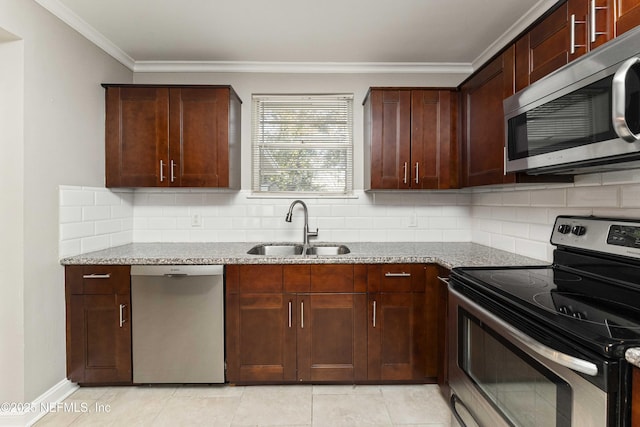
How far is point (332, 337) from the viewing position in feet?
7.32

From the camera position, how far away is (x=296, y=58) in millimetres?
2760

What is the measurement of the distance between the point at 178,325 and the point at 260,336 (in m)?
0.53

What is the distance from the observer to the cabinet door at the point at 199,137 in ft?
8.31

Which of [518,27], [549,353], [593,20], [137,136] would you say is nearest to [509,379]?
[549,353]

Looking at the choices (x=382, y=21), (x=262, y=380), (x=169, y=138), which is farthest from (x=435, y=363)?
(x=169, y=138)

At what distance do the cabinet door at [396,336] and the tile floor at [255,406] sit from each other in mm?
134

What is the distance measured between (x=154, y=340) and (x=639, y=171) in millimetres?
2764

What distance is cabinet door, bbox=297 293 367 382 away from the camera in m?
2.23

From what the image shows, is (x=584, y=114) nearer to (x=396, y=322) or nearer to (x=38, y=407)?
(x=396, y=322)

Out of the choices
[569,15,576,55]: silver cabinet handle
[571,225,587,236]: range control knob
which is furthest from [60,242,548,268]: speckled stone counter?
[569,15,576,55]: silver cabinet handle

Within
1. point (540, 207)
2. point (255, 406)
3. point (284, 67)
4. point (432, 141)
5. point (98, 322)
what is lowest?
point (255, 406)

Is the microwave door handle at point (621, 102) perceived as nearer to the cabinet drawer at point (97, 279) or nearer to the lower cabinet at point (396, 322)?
the lower cabinet at point (396, 322)

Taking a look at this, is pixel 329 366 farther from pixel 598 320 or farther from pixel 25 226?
pixel 25 226

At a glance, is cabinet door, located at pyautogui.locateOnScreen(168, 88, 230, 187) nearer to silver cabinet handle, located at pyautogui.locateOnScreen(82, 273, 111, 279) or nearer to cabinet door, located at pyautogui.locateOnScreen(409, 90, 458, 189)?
silver cabinet handle, located at pyautogui.locateOnScreen(82, 273, 111, 279)
